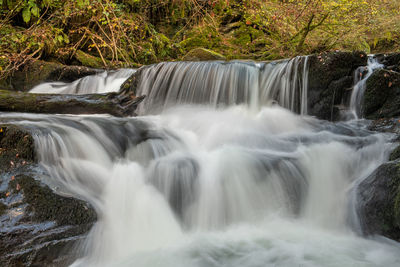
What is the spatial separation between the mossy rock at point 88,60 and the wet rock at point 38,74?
3.30 feet

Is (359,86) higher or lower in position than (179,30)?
lower

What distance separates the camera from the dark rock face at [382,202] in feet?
8.07

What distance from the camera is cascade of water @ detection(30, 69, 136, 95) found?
20.8 feet

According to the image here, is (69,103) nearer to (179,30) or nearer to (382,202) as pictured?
(382,202)

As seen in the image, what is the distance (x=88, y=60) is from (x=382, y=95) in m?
6.62

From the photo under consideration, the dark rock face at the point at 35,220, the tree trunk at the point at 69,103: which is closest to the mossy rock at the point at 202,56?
the tree trunk at the point at 69,103

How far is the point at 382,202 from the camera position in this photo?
2586 mm

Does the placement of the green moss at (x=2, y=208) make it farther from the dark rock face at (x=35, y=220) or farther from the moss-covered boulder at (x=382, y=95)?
the moss-covered boulder at (x=382, y=95)

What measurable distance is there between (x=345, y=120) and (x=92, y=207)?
3.75 m

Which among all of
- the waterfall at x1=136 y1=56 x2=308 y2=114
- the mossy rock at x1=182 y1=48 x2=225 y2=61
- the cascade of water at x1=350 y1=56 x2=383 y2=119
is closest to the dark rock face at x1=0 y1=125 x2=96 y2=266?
the waterfall at x1=136 y1=56 x2=308 y2=114

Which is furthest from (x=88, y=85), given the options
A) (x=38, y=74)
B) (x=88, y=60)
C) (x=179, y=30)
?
(x=179, y=30)

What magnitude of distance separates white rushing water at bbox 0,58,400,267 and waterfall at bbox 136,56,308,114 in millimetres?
557

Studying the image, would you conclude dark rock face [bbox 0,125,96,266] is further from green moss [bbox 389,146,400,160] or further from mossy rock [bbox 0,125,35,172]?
green moss [bbox 389,146,400,160]

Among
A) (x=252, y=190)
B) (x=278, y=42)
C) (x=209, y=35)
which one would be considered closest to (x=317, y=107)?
(x=252, y=190)
